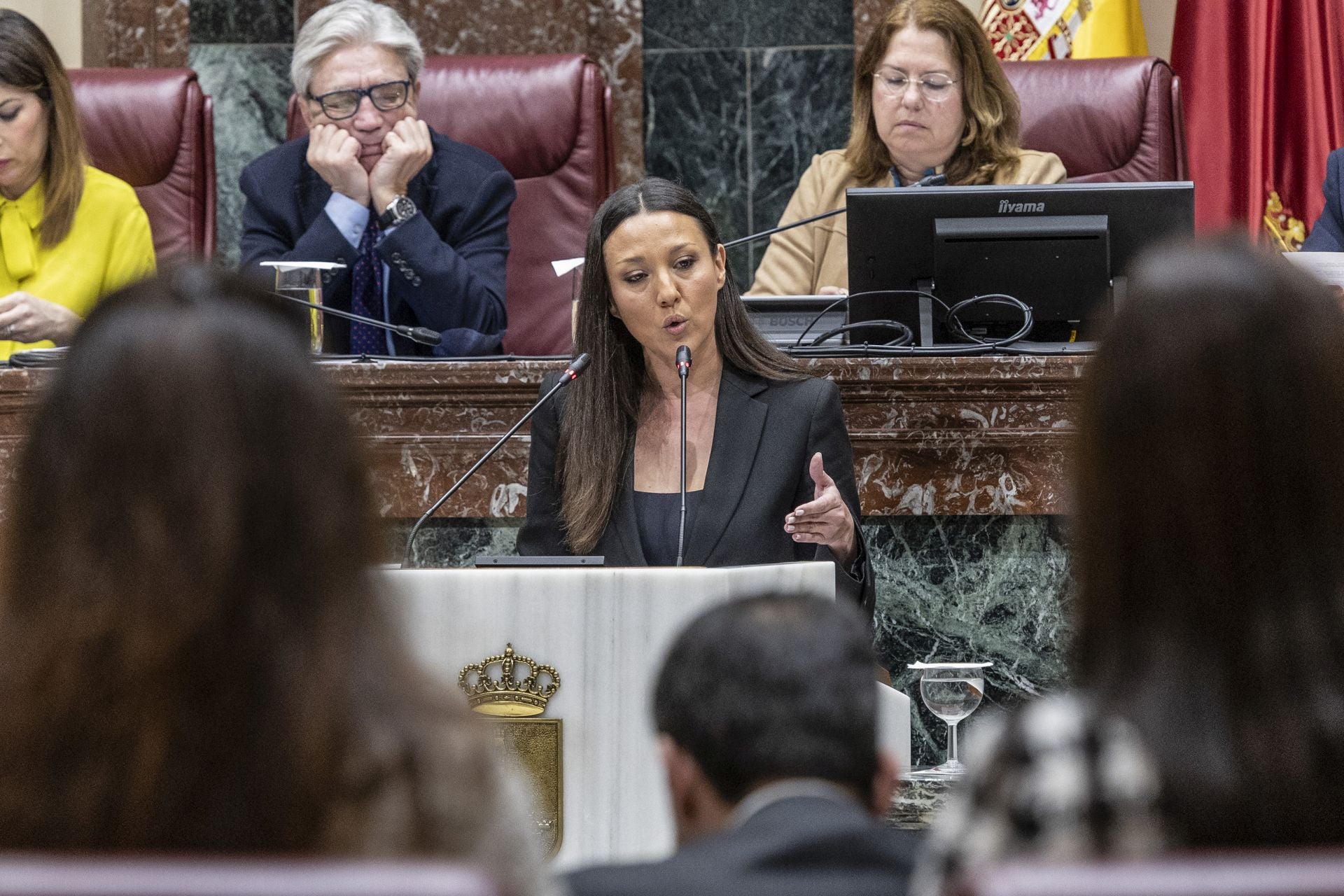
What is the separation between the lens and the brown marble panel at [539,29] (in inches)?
170

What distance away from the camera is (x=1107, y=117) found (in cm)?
377

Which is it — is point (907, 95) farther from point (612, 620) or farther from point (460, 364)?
point (612, 620)

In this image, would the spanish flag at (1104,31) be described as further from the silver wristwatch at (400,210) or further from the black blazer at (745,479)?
the black blazer at (745,479)

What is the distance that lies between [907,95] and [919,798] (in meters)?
2.03

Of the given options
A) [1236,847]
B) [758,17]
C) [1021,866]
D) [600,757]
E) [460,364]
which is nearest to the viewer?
[1021,866]

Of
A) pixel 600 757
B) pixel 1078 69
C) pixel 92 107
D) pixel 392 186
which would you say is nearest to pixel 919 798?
pixel 600 757

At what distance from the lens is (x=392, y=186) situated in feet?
11.1

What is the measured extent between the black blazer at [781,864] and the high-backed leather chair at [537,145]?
2.88 metres

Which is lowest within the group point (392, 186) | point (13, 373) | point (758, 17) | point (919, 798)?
point (919, 798)

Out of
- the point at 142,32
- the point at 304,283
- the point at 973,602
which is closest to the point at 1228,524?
the point at 973,602

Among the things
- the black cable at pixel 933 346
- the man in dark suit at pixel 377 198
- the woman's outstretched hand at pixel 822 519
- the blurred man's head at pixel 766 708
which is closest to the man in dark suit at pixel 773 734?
the blurred man's head at pixel 766 708

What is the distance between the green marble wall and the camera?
241 centimetres

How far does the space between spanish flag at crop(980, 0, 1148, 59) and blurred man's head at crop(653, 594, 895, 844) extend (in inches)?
136

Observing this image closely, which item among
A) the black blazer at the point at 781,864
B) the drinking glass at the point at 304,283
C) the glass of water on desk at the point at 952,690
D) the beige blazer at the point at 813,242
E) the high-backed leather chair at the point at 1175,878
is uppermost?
the beige blazer at the point at 813,242
